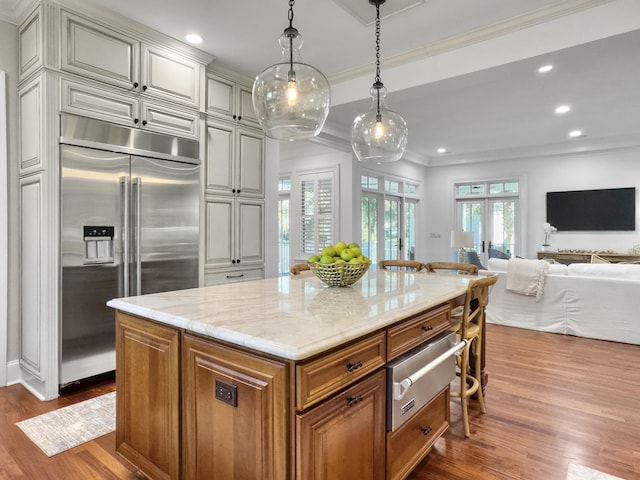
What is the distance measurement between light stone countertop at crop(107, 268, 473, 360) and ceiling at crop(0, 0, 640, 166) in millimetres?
2029

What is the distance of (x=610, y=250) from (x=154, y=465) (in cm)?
811

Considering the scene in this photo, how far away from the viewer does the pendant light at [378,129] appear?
2.72 metres

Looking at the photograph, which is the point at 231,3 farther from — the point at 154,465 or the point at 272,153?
the point at 154,465

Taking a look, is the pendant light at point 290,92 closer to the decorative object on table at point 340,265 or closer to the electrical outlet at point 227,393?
the decorative object on table at point 340,265

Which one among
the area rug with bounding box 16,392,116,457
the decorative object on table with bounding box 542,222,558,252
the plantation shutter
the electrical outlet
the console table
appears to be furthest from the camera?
the decorative object on table with bounding box 542,222,558,252

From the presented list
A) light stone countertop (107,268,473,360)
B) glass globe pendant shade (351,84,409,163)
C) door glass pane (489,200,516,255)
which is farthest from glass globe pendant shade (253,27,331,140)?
door glass pane (489,200,516,255)

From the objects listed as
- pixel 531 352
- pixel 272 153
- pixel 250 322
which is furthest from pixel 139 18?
pixel 531 352

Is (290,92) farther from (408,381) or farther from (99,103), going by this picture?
(99,103)

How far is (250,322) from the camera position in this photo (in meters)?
1.33

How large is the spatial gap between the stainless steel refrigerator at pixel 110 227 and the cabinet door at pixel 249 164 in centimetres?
68

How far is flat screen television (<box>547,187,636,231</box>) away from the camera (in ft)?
22.6

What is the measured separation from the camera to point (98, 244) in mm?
2844

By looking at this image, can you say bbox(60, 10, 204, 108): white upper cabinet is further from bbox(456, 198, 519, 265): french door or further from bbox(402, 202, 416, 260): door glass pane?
bbox(456, 198, 519, 265): french door

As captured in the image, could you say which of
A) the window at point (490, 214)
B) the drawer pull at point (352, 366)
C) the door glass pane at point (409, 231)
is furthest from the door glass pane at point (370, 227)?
the drawer pull at point (352, 366)
